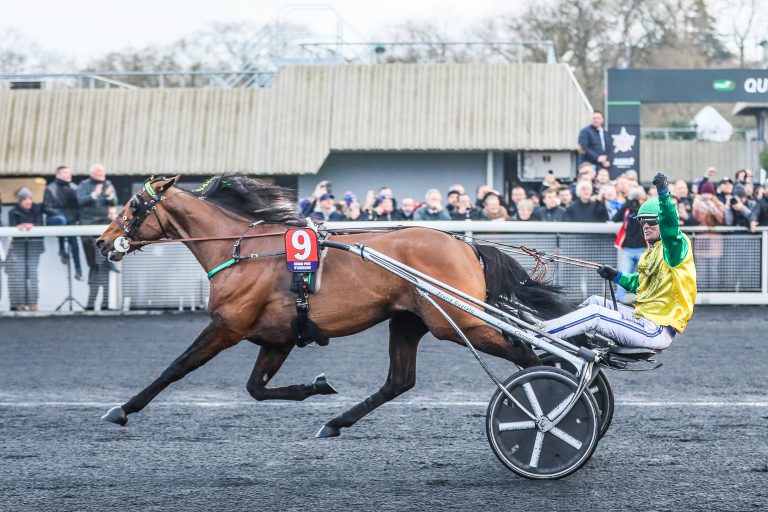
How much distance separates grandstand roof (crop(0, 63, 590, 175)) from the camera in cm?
2130

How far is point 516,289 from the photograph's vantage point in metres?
6.35

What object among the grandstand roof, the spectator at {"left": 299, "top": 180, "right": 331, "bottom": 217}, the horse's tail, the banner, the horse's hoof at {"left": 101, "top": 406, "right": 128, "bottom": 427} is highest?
the grandstand roof

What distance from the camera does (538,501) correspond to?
5145 mm

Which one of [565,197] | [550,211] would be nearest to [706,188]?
[565,197]

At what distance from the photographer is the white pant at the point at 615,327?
572 centimetres

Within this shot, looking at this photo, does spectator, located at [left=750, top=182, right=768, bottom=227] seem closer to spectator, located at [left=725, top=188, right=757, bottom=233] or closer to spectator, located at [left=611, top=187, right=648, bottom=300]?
spectator, located at [left=725, top=188, right=757, bottom=233]

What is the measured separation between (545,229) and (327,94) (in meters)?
9.55

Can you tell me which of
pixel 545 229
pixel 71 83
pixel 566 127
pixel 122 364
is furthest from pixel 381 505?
pixel 71 83

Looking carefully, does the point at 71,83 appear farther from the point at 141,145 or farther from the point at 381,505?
the point at 381,505

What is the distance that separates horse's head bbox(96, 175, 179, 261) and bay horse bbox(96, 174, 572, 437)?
2cm

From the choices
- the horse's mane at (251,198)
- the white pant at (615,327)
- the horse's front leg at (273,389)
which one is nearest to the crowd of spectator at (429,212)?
the horse's mane at (251,198)

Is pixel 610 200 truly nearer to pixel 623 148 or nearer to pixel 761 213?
pixel 761 213

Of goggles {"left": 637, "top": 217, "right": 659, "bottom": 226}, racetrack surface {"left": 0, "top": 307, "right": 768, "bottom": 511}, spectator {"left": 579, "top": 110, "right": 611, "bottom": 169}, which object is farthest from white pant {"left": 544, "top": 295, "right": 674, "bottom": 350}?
spectator {"left": 579, "top": 110, "right": 611, "bottom": 169}

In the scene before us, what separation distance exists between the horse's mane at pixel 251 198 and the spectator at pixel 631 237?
21.4ft
